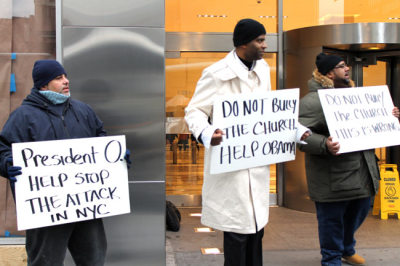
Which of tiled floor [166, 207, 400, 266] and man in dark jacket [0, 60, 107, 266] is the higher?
man in dark jacket [0, 60, 107, 266]

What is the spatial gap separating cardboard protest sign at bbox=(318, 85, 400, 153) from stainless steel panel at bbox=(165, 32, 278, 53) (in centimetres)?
351

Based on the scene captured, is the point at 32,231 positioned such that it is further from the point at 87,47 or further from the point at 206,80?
the point at 87,47

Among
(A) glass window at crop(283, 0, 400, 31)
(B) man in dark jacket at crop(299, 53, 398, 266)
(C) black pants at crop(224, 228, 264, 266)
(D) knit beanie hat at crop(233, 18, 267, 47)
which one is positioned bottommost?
(C) black pants at crop(224, 228, 264, 266)

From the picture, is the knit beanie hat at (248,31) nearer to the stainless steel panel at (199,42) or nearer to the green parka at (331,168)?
the green parka at (331,168)

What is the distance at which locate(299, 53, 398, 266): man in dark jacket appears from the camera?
4.20 meters

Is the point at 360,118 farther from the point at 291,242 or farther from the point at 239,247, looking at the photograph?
the point at 291,242

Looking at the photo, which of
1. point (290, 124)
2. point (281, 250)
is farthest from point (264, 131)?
point (281, 250)

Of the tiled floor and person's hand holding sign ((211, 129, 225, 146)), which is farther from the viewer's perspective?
the tiled floor

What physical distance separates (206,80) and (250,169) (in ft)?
2.22

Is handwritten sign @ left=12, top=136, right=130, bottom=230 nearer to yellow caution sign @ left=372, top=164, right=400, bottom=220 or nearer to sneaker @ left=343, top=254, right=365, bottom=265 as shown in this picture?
sneaker @ left=343, top=254, right=365, bottom=265

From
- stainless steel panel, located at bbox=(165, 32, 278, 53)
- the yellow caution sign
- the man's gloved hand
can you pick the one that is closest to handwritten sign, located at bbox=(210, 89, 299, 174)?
the man's gloved hand

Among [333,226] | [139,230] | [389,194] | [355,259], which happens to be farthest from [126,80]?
[389,194]

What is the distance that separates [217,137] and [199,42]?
4883 mm

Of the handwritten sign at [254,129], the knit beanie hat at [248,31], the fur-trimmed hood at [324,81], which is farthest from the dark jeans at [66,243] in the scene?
the fur-trimmed hood at [324,81]
